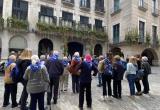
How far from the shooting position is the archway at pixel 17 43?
75.1 ft

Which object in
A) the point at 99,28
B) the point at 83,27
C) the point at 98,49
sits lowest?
the point at 98,49

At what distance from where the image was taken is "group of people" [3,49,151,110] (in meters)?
7.16

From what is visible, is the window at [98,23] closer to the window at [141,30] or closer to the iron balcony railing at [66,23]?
the iron balcony railing at [66,23]

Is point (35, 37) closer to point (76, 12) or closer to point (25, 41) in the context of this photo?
point (25, 41)

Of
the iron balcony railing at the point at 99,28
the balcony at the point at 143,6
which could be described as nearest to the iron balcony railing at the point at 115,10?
the iron balcony railing at the point at 99,28

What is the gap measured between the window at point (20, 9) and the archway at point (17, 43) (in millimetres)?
2005

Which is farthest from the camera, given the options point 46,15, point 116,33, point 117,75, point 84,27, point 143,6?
point 116,33

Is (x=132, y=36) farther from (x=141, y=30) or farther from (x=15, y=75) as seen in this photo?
(x=15, y=75)

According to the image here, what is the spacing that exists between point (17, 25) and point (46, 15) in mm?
3685

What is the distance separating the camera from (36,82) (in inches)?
280

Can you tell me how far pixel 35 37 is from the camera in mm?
24141

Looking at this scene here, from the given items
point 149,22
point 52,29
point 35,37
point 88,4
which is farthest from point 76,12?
point 149,22

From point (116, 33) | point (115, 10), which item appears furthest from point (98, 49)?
point (115, 10)

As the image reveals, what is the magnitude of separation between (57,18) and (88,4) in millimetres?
5007
